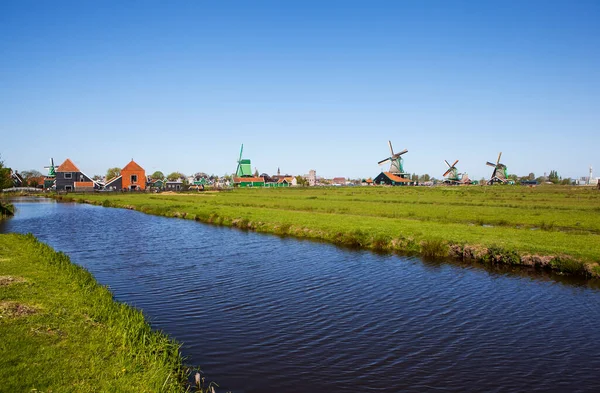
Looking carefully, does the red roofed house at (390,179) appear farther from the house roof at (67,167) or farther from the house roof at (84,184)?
the house roof at (67,167)

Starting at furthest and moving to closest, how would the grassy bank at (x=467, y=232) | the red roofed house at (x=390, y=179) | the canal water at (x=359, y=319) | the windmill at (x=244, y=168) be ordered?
1. the windmill at (x=244, y=168)
2. the red roofed house at (x=390, y=179)
3. the grassy bank at (x=467, y=232)
4. the canal water at (x=359, y=319)

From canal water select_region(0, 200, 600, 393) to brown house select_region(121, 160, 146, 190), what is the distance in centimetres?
8843

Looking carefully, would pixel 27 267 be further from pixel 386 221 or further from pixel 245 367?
pixel 386 221

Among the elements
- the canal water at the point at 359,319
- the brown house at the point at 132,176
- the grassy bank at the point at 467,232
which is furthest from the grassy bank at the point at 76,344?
Answer: the brown house at the point at 132,176

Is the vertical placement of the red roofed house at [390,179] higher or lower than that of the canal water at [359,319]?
higher

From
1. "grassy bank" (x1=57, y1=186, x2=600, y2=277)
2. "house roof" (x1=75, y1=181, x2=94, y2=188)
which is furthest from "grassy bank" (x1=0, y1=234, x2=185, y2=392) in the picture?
"house roof" (x1=75, y1=181, x2=94, y2=188)

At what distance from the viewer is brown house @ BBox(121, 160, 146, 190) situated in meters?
109

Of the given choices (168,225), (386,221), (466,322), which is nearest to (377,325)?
(466,322)

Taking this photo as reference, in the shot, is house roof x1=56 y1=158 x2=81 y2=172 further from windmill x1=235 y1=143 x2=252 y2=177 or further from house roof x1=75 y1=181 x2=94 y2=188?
windmill x1=235 y1=143 x2=252 y2=177

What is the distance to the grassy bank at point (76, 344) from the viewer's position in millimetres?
7777

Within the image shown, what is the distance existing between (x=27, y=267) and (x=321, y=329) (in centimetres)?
1238

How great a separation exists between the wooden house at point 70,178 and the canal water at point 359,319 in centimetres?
8945

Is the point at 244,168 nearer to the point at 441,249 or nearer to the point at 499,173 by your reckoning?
the point at 499,173

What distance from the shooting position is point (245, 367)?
1053cm
